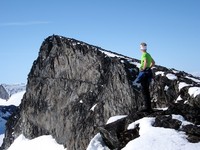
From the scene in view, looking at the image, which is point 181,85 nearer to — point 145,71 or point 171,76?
point 171,76

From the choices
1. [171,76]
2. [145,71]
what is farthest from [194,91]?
[171,76]

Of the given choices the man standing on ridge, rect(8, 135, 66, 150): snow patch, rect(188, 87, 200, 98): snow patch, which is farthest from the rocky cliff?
the man standing on ridge

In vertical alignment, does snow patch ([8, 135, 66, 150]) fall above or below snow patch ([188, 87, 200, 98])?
below

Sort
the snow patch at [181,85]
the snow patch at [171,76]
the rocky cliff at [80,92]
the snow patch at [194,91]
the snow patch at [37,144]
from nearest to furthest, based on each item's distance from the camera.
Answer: the snow patch at [194,91] → the snow patch at [181,85] → the snow patch at [171,76] → the rocky cliff at [80,92] → the snow patch at [37,144]

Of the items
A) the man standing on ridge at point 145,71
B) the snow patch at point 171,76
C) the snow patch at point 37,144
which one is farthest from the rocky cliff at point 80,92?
the man standing on ridge at point 145,71

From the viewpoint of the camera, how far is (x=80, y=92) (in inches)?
3260

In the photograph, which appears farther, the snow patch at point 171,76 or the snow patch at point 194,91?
the snow patch at point 171,76

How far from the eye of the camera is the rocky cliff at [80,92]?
125 ft

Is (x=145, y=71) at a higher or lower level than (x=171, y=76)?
lower

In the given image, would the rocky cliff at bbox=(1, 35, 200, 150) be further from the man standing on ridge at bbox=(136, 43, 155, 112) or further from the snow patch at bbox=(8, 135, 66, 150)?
the man standing on ridge at bbox=(136, 43, 155, 112)

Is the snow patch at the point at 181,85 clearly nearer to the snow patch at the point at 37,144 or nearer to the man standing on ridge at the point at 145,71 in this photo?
the man standing on ridge at the point at 145,71

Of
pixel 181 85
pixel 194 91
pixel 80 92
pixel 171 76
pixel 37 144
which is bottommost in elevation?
pixel 37 144

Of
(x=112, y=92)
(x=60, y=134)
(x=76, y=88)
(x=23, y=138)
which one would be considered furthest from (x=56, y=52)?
(x=112, y=92)

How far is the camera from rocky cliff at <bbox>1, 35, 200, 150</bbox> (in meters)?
38.0
